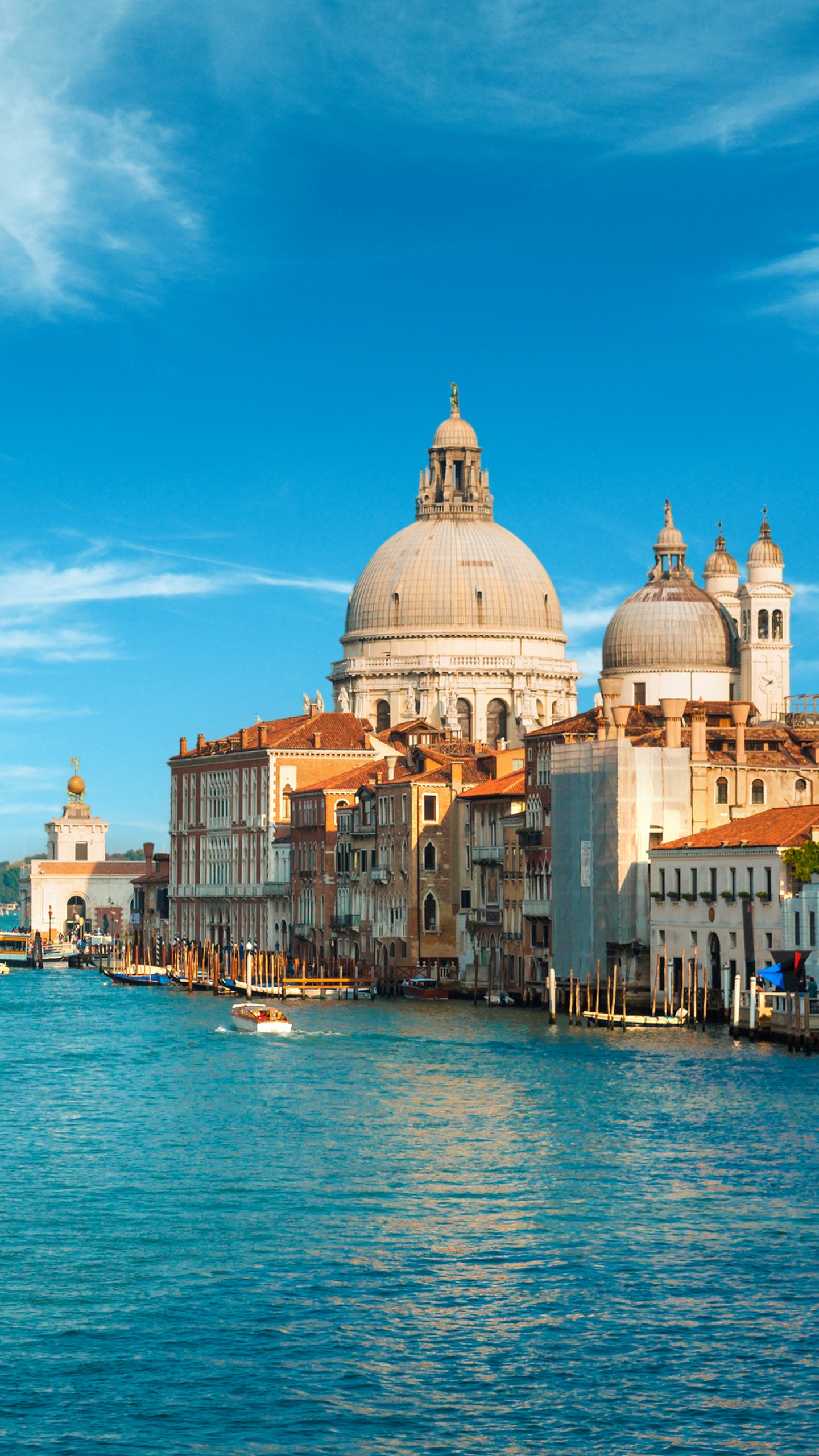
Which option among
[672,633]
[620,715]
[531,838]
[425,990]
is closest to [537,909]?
[531,838]

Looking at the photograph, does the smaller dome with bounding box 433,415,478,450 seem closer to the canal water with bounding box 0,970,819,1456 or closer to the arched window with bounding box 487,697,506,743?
the arched window with bounding box 487,697,506,743

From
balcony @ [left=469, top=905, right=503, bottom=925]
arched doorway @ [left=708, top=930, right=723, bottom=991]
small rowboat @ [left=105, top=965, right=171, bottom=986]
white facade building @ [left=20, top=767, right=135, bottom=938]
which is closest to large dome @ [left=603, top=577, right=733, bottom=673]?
small rowboat @ [left=105, top=965, right=171, bottom=986]

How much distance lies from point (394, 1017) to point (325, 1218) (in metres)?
32.8

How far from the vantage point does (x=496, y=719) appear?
107m

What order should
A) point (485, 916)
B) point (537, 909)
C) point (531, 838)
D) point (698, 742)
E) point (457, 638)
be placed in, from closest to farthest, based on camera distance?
1. point (698, 742)
2. point (537, 909)
3. point (531, 838)
4. point (485, 916)
5. point (457, 638)

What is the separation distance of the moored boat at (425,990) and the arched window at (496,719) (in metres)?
36.0

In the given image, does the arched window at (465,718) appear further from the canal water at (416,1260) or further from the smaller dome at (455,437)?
the canal water at (416,1260)

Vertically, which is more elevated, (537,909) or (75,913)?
(75,913)

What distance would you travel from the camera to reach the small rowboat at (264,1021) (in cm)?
5541

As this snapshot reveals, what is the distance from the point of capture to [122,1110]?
3919 centimetres

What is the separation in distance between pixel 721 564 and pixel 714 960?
→ 43705 millimetres

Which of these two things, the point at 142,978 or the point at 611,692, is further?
the point at 142,978

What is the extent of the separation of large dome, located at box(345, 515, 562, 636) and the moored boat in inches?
1457

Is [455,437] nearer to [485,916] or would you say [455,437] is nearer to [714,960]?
[485,916]
